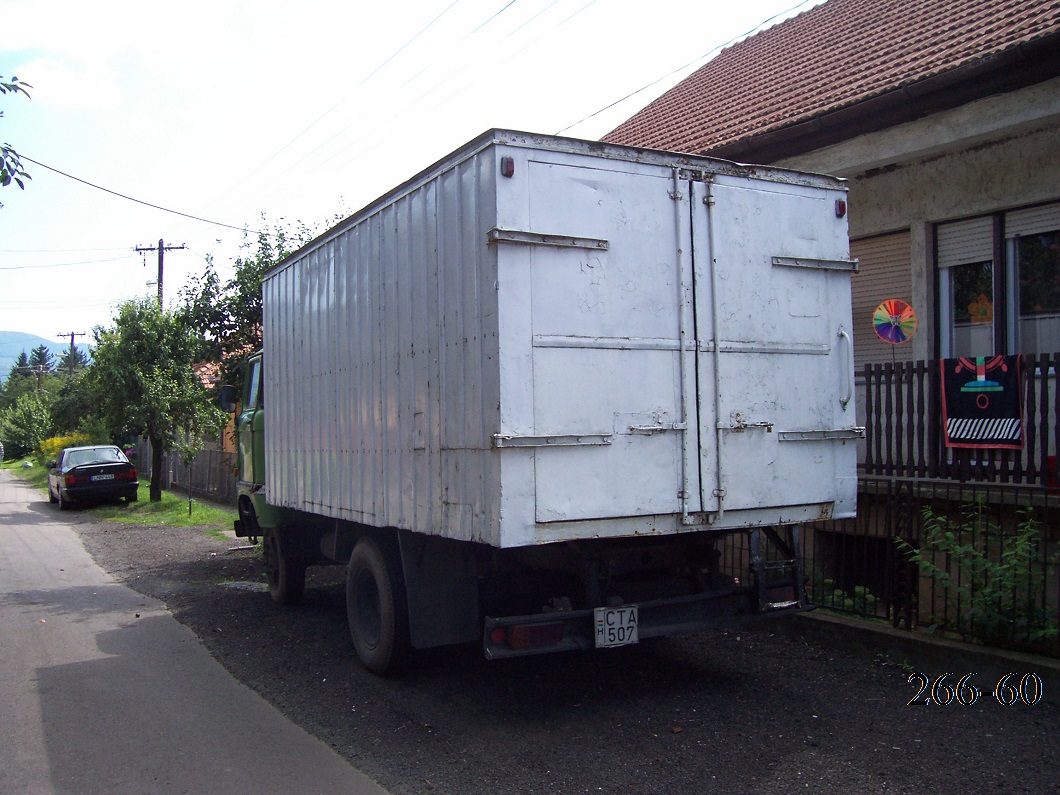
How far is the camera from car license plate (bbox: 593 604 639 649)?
500 cm

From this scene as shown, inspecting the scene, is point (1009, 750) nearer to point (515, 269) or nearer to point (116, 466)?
point (515, 269)

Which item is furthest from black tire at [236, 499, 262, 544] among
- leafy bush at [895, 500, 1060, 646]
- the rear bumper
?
leafy bush at [895, 500, 1060, 646]

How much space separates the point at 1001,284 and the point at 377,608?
6.78 metres

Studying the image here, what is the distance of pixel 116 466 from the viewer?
71.7ft

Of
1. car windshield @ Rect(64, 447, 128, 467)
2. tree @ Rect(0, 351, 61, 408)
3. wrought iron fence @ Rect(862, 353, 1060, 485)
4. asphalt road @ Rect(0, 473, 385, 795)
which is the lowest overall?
asphalt road @ Rect(0, 473, 385, 795)

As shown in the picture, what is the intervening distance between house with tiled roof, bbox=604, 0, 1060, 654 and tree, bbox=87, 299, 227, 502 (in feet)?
45.9

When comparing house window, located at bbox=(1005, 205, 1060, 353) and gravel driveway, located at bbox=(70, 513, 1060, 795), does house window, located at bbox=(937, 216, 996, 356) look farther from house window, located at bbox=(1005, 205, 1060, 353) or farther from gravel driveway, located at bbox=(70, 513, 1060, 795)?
gravel driveway, located at bbox=(70, 513, 1060, 795)

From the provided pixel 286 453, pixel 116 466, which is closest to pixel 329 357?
pixel 286 453

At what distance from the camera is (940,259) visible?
9.41 metres

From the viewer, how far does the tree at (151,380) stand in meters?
20.0

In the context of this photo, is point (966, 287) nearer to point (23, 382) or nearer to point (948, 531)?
point (948, 531)

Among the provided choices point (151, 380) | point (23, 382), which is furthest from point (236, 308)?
point (23, 382)

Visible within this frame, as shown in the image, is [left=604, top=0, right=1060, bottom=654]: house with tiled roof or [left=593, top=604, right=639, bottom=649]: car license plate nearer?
[left=593, top=604, right=639, bottom=649]: car license plate

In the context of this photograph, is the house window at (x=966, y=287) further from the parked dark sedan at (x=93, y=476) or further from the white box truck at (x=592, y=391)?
the parked dark sedan at (x=93, y=476)
